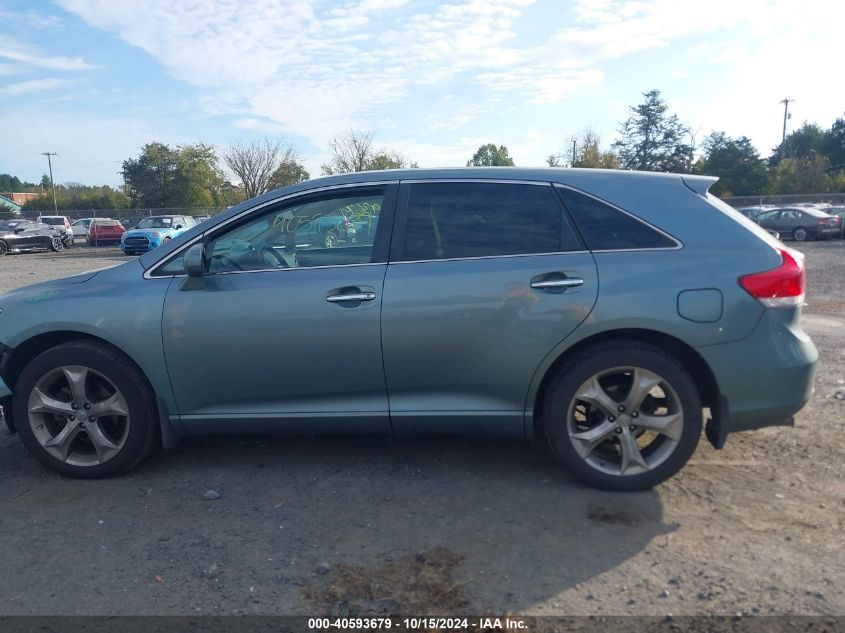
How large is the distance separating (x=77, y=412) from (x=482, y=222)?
2.63m

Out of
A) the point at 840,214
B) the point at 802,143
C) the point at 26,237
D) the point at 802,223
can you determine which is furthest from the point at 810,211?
the point at 802,143

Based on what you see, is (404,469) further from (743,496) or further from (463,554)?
(743,496)

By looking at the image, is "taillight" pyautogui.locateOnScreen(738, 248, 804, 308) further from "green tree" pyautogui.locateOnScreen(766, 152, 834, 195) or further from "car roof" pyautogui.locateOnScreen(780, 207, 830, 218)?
"green tree" pyautogui.locateOnScreen(766, 152, 834, 195)

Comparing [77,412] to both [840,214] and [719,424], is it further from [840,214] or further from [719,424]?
[840,214]

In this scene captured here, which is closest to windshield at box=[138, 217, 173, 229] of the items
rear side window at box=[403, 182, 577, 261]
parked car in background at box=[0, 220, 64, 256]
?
parked car in background at box=[0, 220, 64, 256]

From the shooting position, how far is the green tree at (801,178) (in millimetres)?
52656

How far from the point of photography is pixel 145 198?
195ft

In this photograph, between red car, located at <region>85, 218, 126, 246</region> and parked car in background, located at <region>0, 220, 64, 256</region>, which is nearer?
parked car in background, located at <region>0, 220, 64, 256</region>

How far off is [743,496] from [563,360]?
4.01ft

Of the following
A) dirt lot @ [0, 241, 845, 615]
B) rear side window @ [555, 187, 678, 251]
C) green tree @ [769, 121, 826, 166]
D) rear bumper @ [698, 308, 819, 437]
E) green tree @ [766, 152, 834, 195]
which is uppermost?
green tree @ [769, 121, 826, 166]

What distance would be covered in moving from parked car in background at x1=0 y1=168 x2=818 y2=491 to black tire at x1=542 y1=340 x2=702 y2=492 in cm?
1

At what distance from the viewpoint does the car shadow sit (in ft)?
9.40

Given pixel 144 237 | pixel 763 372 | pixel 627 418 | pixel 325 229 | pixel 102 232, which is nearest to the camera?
pixel 763 372

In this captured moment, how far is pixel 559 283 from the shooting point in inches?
143
